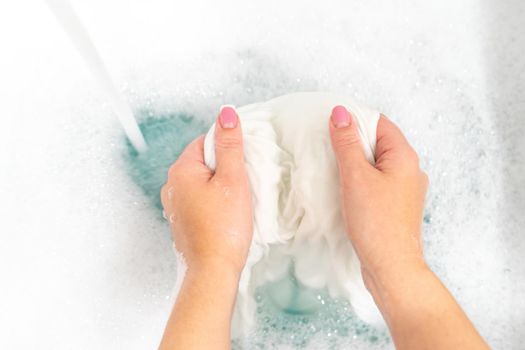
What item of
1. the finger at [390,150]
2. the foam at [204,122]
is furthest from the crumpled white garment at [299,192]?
the foam at [204,122]

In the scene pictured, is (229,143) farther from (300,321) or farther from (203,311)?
→ (300,321)

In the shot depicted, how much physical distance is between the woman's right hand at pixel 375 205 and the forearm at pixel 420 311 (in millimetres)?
14

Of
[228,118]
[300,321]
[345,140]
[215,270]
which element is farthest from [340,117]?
[300,321]

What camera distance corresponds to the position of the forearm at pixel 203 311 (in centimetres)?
64

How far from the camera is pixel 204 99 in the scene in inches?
38.2

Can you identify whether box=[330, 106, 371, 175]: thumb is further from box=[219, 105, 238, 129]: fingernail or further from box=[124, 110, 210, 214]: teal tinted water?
box=[124, 110, 210, 214]: teal tinted water

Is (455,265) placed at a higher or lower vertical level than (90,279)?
lower

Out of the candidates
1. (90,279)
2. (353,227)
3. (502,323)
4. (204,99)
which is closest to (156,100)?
(204,99)

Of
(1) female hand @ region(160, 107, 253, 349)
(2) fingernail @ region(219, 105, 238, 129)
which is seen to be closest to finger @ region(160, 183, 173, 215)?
(1) female hand @ region(160, 107, 253, 349)

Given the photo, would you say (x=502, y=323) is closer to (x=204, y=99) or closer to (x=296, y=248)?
(x=296, y=248)

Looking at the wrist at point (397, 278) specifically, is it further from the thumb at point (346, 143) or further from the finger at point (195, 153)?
the finger at point (195, 153)

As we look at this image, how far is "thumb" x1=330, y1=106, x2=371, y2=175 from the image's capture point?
703 millimetres

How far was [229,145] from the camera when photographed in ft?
2.38

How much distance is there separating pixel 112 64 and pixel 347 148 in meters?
0.49
